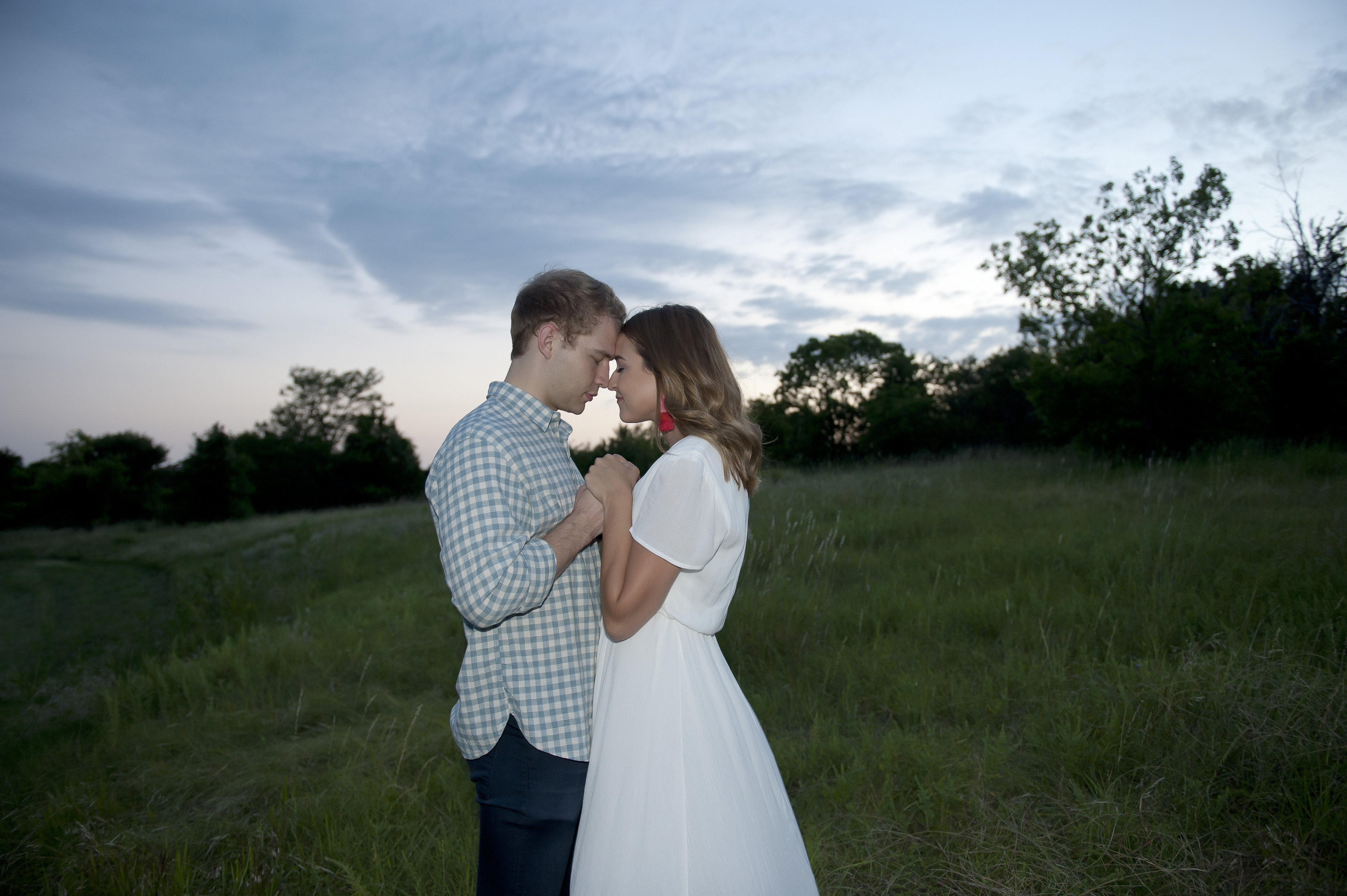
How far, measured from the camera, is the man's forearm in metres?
1.76

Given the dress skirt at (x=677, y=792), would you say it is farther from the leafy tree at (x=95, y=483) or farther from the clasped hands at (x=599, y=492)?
the leafy tree at (x=95, y=483)

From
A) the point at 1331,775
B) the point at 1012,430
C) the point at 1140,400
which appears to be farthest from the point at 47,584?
the point at 1012,430

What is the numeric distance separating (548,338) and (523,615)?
78cm

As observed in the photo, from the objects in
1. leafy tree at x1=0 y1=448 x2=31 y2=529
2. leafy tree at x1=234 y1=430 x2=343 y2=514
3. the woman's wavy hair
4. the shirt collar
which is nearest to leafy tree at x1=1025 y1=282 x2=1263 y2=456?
the woman's wavy hair

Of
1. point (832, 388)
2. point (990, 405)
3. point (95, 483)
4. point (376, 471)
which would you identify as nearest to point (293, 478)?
point (376, 471)

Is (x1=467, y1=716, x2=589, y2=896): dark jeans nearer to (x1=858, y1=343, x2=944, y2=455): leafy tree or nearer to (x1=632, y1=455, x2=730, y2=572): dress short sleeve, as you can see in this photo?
(x1=632, y1=455, x2=730, y2=572): dress short sleeve

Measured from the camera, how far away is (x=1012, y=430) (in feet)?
82.7

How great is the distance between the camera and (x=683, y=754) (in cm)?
179

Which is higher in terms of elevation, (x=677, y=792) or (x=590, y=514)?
(x=590, y=514)

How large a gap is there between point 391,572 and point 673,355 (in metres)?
10.2

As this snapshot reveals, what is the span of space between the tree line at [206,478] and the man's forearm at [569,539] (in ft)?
107

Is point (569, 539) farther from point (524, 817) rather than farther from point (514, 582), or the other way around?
point (524, 817)

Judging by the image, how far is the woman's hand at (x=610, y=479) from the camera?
187cm

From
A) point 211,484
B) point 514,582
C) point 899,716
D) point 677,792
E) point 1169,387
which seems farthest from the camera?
point 211,484
